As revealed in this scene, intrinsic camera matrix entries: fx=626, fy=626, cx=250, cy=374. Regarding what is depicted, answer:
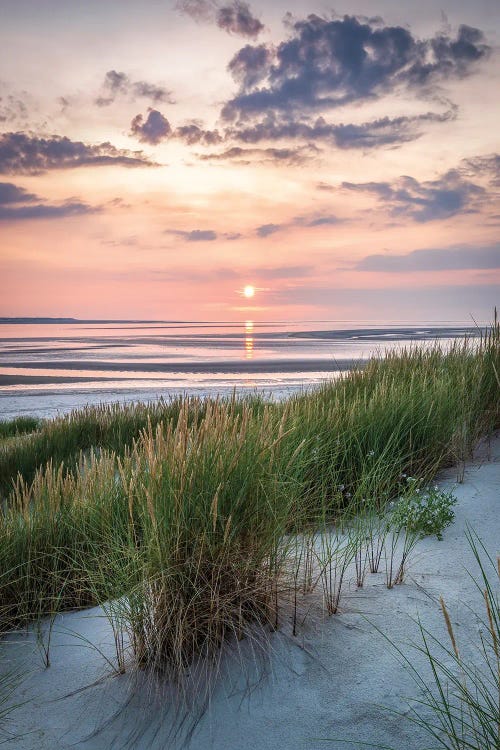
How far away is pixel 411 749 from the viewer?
7.77 feet

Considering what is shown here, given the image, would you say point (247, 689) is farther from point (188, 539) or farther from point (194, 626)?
point (188, 539)

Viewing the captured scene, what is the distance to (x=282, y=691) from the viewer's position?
2.73 m

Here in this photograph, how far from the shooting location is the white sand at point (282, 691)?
8.38ft

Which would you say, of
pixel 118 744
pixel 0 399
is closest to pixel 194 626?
pixel 118 744

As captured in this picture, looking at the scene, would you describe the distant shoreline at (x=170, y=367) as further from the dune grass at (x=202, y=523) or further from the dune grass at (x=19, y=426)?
the dune grass at (x=202, y=523)

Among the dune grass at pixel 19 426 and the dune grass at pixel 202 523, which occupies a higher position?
the dune grass at pixel 202 523

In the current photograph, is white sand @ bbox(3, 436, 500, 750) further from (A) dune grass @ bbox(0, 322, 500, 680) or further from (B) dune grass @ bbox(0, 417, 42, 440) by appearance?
(B) dune grass @ bbox(0, 417, 42, 440)

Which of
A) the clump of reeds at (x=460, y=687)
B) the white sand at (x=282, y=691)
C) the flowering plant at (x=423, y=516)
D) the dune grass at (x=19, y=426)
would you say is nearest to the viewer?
the clump of reeds at (x=460, y=687)

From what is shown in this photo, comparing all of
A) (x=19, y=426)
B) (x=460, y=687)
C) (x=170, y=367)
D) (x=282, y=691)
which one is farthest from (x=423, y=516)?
(x=170, y=367)

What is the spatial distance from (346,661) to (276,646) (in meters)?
0.33

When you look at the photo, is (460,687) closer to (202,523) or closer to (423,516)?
(202,523)

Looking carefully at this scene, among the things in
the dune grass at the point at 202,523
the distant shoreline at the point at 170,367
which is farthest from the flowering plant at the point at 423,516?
the distant shoreline at the point at 170,367

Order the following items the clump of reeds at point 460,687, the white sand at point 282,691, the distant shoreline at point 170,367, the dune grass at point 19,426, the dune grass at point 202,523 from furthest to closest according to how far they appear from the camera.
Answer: the distant shoreline at point 170,367
the dune grass at point 19,426
the dune grass at point 202,523
the white sand at point 282,691
the clump of reeds at point 460,687

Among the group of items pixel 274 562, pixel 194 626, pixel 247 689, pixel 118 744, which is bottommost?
pixel 118 744
